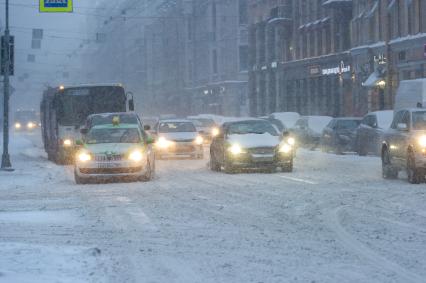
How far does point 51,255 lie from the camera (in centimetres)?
1006

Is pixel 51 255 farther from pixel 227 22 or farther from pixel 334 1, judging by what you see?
pixel 227 22

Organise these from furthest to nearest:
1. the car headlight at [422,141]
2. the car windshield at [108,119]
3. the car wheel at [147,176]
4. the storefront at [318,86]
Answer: the storefront at [318,86] < the car windshield at [108,119] < the car wheel at [147,176] < the car headlight at [422,141]

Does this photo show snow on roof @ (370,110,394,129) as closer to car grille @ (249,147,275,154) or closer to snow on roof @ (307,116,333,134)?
car grille @ (249,147,275,154)

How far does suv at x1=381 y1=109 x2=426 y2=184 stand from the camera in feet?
66.1

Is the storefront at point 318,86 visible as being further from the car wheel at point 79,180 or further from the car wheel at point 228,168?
the car wheel at point 79,180

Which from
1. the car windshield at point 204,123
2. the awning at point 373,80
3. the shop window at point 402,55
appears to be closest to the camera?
the shop window at point 402,55

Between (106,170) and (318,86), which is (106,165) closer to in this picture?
(106,170)

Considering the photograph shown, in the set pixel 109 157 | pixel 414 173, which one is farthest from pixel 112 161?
pixel 414 173

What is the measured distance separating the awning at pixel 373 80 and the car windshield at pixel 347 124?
A: 1189 cm

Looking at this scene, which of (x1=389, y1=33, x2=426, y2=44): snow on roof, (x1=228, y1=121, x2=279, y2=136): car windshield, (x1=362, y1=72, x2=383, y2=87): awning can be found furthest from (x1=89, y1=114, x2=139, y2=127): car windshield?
(x1=362, y1=72, x2=383, y2=87): awning

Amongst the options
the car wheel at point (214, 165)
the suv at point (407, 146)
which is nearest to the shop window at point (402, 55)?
the car wheel at point (214, 165)

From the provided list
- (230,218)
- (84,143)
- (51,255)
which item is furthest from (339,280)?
(84,143)

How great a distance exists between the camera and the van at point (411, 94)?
108ft

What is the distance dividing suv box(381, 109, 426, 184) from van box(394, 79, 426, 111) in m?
10.1
